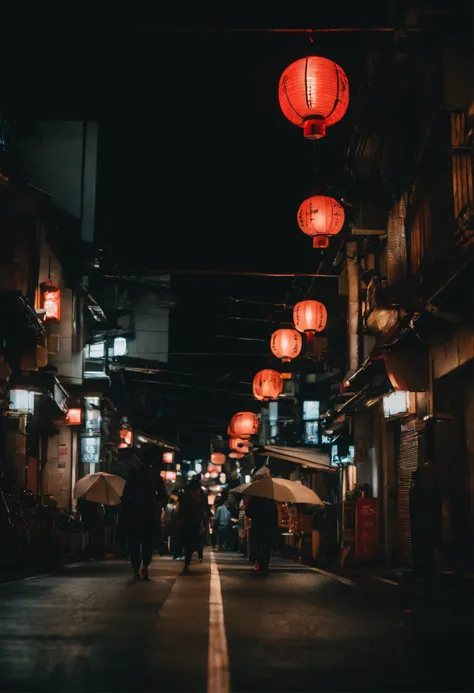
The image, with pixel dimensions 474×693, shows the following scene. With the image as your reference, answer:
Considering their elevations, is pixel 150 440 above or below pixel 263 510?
above

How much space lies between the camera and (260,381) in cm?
3741

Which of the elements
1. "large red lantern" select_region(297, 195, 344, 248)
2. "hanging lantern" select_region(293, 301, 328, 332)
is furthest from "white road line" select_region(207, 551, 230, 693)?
"hanging lantern" select_region(293, 301, 328, 332)

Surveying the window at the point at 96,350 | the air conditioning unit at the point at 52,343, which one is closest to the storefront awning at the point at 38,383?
the air conditioning unit at the point at 52,343

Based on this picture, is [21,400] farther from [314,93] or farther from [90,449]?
[314,93]

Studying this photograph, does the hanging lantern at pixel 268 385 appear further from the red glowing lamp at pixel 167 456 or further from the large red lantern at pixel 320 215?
the red glowing lamp at pixel 167 456

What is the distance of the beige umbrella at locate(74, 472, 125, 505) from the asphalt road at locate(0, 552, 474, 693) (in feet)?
53.9

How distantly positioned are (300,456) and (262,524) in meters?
12.3

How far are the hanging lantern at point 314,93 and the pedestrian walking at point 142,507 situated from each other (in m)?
7.03

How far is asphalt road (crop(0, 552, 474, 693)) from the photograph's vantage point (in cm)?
752

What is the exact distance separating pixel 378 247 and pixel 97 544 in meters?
17.8

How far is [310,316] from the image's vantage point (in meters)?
29.7

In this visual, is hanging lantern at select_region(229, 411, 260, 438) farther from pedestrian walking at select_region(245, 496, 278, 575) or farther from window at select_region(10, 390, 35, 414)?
pedestrian walking at select_region(245, 496, 278, 575)

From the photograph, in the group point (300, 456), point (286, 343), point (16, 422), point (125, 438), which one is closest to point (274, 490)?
point (286, 343)

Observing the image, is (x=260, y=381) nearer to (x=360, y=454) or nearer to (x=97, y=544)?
(x=360, y=454)
